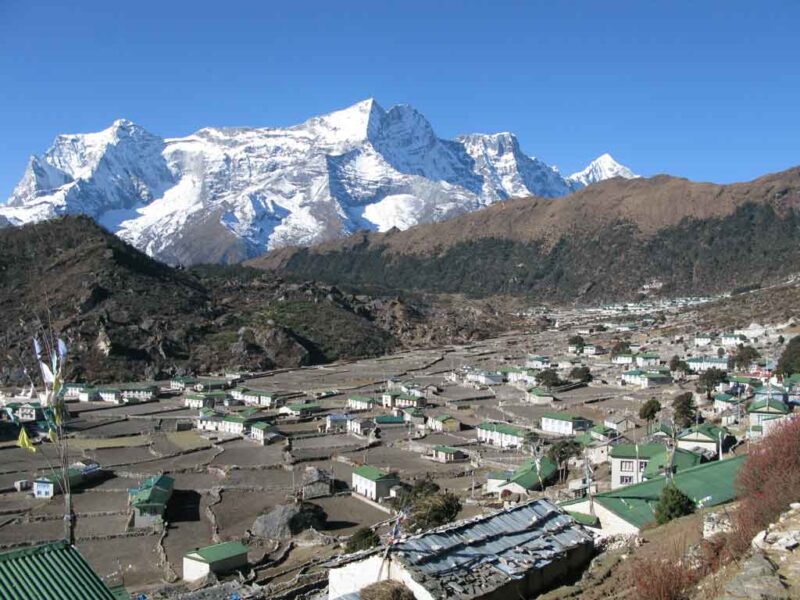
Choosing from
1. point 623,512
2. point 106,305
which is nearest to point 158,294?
point 106,305

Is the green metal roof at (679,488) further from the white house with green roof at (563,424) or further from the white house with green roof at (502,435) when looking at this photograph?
the white house with green roof at (563,424)

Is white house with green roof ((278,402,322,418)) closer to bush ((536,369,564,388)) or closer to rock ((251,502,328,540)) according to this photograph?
bush ((536,369,564,388))

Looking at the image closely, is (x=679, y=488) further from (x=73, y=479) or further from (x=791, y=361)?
(x=791, y=361)

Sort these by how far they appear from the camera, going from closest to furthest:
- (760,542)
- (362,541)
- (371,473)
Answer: (760,542)
(362,541)
(371,473)

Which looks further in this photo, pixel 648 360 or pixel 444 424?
pixel 648 360

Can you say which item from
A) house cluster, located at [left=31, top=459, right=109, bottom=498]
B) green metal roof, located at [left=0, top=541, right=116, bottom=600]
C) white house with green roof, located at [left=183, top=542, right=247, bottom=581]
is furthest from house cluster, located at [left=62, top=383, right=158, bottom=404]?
green metal roof, located at [left=0, top=541, right=116, bottom=600]

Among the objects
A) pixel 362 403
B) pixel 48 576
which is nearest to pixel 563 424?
pixel 362 403

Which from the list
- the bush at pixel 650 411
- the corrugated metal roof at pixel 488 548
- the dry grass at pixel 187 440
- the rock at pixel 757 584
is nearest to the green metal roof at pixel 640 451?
the bush at pixel 650 411
